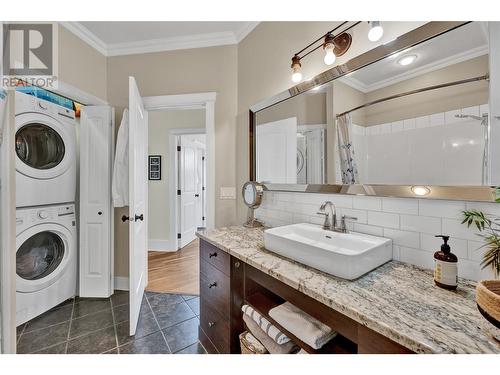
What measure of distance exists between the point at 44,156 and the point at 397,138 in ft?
8.81

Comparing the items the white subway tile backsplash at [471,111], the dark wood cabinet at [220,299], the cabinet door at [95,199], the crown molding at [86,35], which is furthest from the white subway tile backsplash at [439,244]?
the crown molding at [86,35]

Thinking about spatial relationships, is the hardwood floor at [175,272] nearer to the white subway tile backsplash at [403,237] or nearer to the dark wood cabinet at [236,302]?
the dark wood cabinet at [236,302]

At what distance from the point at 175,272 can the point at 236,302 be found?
71.9 inches

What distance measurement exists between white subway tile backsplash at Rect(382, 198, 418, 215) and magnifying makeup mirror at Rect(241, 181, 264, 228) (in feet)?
2.89

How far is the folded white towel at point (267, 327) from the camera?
99 cm

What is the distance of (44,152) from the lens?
1900mm

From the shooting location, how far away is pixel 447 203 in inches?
34.8

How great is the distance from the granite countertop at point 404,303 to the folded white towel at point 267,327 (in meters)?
0.31

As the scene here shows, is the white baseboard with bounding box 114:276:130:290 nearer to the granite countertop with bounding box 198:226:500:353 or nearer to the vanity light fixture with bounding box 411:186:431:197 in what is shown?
the granite countertop with bounding box 198:226:500:353

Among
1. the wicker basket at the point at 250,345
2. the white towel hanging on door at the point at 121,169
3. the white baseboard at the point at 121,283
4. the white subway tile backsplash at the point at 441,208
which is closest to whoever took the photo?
the white subway tile backsplash at the point at 441,208

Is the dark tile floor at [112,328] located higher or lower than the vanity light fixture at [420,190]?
lower
